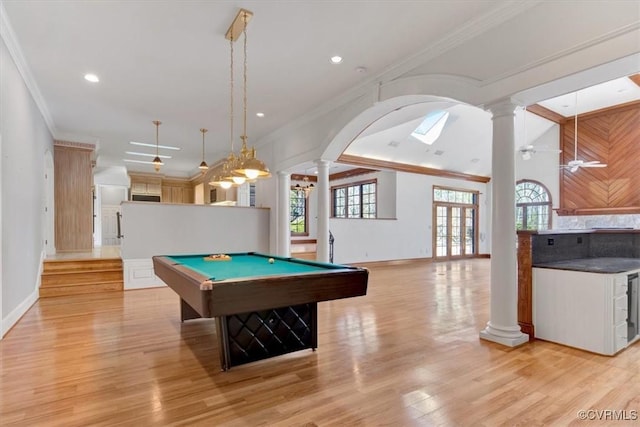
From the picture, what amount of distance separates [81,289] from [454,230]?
10809mm

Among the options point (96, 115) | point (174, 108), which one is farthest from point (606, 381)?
point (96, 115)

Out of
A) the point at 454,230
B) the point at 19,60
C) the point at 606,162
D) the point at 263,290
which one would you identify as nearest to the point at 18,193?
the point at 19,60

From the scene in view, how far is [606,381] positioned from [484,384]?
0.94 m

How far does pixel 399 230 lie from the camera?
10.4 meters

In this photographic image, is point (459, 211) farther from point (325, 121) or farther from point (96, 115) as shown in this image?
point (96, 115)

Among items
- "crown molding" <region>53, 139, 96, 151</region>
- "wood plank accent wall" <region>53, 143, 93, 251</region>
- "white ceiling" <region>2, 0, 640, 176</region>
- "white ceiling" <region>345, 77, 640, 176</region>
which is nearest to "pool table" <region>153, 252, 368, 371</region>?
"white ceiling" <region>2, 0, 640, 176</region>

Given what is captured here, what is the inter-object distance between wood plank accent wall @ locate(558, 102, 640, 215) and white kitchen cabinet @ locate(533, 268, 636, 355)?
309 inches

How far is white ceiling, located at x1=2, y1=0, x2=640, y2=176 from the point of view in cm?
315

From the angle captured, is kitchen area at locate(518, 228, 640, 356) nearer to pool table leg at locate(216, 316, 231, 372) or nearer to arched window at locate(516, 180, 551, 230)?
pool table leg at locate(216, 316, 231, 372)

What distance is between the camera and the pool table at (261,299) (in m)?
2.22

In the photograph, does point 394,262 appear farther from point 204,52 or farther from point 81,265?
point 204,52

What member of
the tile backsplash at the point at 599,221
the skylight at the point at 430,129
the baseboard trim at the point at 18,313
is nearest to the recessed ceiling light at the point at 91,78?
the baseboard trim at the point at 18,313

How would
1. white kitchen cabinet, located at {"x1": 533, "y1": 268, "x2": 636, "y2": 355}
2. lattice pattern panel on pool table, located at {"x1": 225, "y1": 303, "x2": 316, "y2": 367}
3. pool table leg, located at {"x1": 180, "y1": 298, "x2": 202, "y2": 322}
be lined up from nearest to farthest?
lattice pattern panel on pool table, located at {"x1": 225, "y1": 303, "x2": 316, "y2": 367} → white kitchen cabinet, located at {"x1": 533, "y1": 268, "x2": 636, "y2": 355} → pool table leg, located at {"x1": 180, "y1": 298, "x2": 202, "y2": 322}

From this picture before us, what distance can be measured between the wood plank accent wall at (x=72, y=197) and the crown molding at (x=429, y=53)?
564cm
